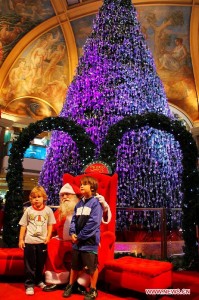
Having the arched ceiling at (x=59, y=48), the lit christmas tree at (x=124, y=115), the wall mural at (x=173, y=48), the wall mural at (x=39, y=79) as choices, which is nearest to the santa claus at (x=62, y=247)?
the lit christmas tree at (x=124, y=115)

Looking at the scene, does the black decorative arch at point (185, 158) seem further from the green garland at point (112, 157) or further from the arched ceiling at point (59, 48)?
the arched ceiling at point (59, 48)

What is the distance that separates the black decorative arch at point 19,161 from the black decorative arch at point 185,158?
57cm

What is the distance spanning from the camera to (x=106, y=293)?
11.0 ft

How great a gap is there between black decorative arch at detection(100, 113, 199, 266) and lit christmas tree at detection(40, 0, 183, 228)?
0.60 m

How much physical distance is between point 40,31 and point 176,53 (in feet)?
26.1

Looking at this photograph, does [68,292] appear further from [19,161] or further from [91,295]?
[19,161]

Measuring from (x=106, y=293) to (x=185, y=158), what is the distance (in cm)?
283

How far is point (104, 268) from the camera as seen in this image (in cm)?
351

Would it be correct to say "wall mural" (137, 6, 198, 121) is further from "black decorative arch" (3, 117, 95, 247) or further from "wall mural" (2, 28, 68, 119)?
"black decorative arch" (3, 117, 95, 247)

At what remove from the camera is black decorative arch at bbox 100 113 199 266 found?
4570mm

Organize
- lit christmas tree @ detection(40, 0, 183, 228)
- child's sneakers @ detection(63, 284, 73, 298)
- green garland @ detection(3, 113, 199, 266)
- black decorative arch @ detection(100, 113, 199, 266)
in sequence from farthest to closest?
lit christmas tree @ detection(40, 0, 183, 228)
green garland @ detection(3, 113, 199, 266)
black decorative arch @ detection(100, 113, 199, 266)
child's sneakers @ detection(63, 284, 73, 298)

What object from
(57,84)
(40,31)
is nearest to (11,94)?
(57,84)

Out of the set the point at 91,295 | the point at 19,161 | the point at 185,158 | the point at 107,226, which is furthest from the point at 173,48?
the point at 91,295

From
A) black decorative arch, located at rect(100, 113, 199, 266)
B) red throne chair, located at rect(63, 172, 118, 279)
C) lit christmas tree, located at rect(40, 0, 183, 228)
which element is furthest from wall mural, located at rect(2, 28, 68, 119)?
red throne chair, located at rect(63, 172, 118, 279)
